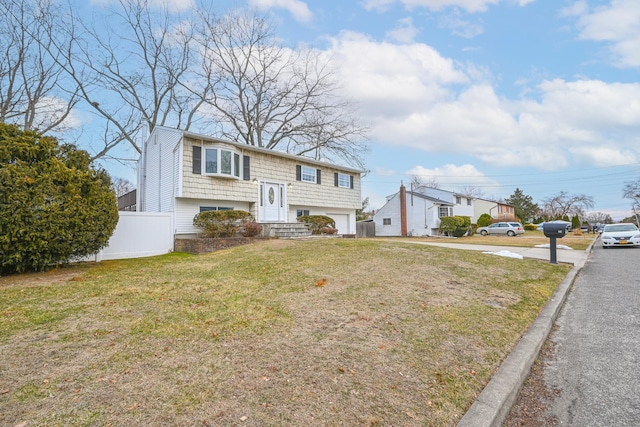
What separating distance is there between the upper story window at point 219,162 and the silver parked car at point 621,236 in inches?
743

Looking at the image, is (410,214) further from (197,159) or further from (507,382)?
(507,382)

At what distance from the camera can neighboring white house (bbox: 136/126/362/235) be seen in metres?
14.0

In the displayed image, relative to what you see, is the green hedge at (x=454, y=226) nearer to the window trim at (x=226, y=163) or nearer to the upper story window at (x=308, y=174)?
the upper story window at (x=308, y=174)

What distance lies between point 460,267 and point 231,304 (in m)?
5.37

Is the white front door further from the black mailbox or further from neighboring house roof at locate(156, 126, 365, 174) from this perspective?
the black mailbox

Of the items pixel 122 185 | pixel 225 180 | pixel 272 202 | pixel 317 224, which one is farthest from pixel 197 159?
pixel 122 185

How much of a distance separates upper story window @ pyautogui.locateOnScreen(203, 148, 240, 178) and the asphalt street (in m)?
12.8

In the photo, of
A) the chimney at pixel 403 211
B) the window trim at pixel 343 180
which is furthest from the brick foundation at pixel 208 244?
the chimney at pixel 403 211

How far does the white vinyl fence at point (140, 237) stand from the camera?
36.2 ft

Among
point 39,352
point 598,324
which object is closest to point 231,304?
point 39,352

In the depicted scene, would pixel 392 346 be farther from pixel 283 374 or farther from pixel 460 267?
pixel 460 267

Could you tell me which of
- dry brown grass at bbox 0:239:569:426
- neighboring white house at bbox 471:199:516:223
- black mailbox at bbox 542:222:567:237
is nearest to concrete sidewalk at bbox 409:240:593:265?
black mailbox at bbox 542:222:567:237

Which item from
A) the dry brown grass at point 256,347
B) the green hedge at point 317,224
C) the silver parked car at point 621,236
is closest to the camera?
the dry brown grass at point 256,347

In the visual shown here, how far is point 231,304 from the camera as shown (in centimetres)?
462
